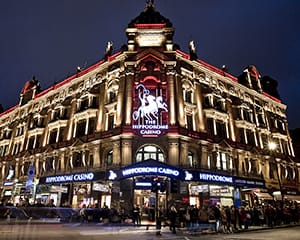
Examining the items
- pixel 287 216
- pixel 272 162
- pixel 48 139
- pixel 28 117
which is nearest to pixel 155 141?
pixel 287 216

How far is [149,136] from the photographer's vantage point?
26.0m

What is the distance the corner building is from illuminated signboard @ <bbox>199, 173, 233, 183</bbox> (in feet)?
0.33

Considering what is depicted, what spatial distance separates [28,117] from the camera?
43.6 m

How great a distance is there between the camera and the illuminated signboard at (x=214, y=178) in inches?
993

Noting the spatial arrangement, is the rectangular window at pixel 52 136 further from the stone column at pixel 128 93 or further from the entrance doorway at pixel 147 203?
the entrance doorway at pixel 147 203

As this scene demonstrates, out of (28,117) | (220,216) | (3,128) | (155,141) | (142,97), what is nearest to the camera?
(220,216)

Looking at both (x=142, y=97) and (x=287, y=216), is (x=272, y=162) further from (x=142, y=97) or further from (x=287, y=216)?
(x=142, y=97)

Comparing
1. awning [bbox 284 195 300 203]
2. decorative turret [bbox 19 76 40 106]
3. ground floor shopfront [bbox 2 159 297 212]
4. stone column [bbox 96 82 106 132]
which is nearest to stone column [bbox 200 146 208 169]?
ground floor shopfront [bbox 2 159 297 212]

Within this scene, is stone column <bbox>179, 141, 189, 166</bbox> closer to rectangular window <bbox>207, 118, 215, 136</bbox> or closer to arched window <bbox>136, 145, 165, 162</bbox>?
arched window <bbox>136, 145, 165, 162</bbox>

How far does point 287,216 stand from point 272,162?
16314 mm

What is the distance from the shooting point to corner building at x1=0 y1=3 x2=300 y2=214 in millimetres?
25641

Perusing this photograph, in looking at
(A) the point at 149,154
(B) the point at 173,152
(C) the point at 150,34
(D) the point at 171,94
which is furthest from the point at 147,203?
(C) the point at 150,34

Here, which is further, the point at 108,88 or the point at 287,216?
the point at 108,88

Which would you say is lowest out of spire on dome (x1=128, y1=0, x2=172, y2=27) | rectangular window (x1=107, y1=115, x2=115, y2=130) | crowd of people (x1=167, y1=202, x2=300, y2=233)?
crowd of people (x1=167, y1=202, x2=300, y2=233)
